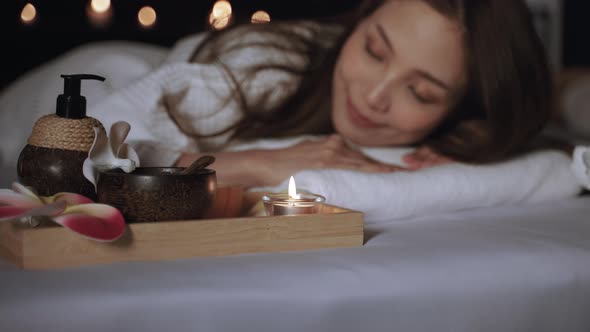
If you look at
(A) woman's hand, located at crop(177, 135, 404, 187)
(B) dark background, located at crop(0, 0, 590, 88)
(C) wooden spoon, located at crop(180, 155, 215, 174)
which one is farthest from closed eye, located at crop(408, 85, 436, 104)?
(C) wooden spoon, located at crop(180, 155, 215, 174)

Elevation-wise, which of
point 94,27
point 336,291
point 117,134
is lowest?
point 336,291

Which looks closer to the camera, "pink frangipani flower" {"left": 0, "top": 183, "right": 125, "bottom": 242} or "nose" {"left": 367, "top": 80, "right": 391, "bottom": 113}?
"pink frangipani flower" {"left": 0, "top": 183, "right": 125, "bottom": 242}

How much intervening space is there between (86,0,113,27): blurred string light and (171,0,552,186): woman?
44 cm

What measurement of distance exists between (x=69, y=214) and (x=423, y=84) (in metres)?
0.88

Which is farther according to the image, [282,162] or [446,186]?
[282,162]

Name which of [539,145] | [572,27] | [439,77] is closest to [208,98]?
[439,77]

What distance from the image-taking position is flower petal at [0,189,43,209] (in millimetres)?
570

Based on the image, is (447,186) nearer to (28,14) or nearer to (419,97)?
(419,97)

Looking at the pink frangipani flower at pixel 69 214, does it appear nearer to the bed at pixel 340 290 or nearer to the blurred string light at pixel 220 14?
the bed at pixel 340 290

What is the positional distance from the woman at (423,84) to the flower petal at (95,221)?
578 millimetres

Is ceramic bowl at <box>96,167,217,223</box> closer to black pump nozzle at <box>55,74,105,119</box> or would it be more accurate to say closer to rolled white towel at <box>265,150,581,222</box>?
black pump nozzle at <box>55,74,105,119</box>

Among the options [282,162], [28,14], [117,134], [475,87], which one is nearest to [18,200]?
[117,134]

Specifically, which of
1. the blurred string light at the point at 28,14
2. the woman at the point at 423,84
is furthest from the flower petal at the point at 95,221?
the blurred string light at the point at 28,14

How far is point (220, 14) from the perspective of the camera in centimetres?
173
